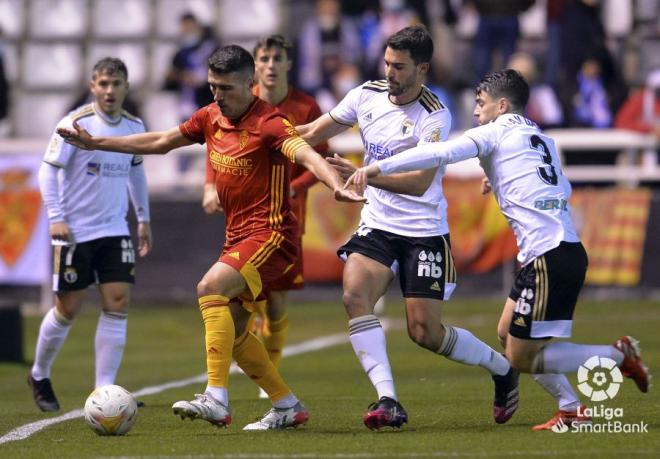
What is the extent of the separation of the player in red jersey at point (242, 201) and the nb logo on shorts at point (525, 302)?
59.0 inches

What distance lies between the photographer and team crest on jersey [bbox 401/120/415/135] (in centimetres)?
915

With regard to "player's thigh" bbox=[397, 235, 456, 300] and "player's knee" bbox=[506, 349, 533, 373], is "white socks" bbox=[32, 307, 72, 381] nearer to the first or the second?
"player's thigh" bbox=[397, 235, 456, 300]

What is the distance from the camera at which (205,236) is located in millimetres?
19578

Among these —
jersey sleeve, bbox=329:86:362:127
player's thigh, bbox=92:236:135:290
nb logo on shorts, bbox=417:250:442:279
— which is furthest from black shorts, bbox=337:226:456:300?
player's thigh, bbox=92:236:135:290

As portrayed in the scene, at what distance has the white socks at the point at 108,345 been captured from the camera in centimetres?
1107

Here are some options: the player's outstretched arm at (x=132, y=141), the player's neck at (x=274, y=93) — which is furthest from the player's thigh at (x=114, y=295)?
the player's outstretched arm at (x=132, y=141)

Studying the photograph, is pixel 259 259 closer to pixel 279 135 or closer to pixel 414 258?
pixel 279 135

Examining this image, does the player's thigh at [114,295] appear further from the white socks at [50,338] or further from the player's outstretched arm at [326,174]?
the player's outstretched arm at [326,174]

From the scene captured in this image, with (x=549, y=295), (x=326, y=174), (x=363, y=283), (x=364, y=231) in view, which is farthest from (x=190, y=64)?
(x=549, y=295)

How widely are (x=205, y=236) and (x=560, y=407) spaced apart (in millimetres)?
11222

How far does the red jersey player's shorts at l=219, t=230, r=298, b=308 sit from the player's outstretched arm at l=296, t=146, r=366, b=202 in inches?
24.3

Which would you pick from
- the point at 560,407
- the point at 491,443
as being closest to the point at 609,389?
the point at 560,407

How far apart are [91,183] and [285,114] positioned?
158 cm

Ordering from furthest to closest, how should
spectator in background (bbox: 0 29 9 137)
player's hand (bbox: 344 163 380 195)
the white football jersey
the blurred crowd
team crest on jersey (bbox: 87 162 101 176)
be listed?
spectator in background (bbox: 0 29 9 137) < the blurred crowd < team crest on jersey (bbox: 87 162 101 176) < the white football jersey < player's hand (bbox: 344 163 380 195)
